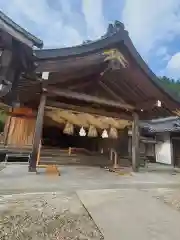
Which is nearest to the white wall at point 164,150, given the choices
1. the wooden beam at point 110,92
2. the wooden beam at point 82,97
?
the wooden beam at point 82,97

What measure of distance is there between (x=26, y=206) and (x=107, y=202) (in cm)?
139

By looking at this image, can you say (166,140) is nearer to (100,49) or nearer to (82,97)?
(82,97)

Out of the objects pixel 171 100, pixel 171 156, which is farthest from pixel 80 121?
pixel 171 156

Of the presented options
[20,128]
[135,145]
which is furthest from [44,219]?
[20,128]

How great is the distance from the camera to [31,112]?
36.3 ft

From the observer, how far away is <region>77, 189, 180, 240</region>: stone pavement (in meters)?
2.60

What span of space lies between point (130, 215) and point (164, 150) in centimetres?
1397

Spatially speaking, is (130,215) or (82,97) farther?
(82,97)

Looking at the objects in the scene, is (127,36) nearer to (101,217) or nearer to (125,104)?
(125,104)

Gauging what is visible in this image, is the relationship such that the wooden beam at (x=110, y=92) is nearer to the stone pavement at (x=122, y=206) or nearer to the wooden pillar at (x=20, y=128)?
the stone pavement at (x=122, y=206)

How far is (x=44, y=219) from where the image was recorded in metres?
2.81

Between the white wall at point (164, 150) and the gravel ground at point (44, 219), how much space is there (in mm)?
13421

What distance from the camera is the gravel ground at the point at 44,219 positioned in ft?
8.04

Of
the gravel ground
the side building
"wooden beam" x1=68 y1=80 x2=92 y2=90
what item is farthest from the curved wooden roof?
the side building
